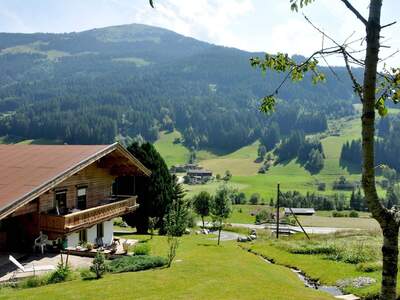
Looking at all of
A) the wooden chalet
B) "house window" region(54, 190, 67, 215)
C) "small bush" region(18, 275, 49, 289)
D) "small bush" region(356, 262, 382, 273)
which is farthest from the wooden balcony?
"small bush" region(356, 262, 382, 273)

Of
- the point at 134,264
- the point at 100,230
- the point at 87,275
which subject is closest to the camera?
the point at 87,275

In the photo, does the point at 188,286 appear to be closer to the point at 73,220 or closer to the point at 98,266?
the point at 98,266

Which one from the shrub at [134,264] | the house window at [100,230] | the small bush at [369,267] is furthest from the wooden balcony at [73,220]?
the small bush at [369,267]

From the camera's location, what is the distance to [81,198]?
126 ft

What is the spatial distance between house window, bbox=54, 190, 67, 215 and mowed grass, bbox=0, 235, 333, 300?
9513 millimetres

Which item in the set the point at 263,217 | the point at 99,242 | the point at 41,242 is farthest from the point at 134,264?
the point at 263,217

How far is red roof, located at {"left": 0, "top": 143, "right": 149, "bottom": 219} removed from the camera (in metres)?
28.0

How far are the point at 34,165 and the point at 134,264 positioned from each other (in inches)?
399

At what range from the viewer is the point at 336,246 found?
44.5m

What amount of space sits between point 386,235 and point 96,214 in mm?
30733

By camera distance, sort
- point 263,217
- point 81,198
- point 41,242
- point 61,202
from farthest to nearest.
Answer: point 263,217 < point 81,198 < point 61,202 < point 41,242

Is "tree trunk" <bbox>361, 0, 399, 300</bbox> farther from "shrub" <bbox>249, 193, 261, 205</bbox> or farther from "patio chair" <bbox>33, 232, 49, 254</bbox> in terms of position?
"shrub" <bbox>249, 193, 261, 205</bbox>

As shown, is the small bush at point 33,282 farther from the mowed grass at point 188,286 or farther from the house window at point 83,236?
the house window at point 83,236

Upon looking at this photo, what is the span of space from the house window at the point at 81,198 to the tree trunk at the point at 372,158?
108ft
